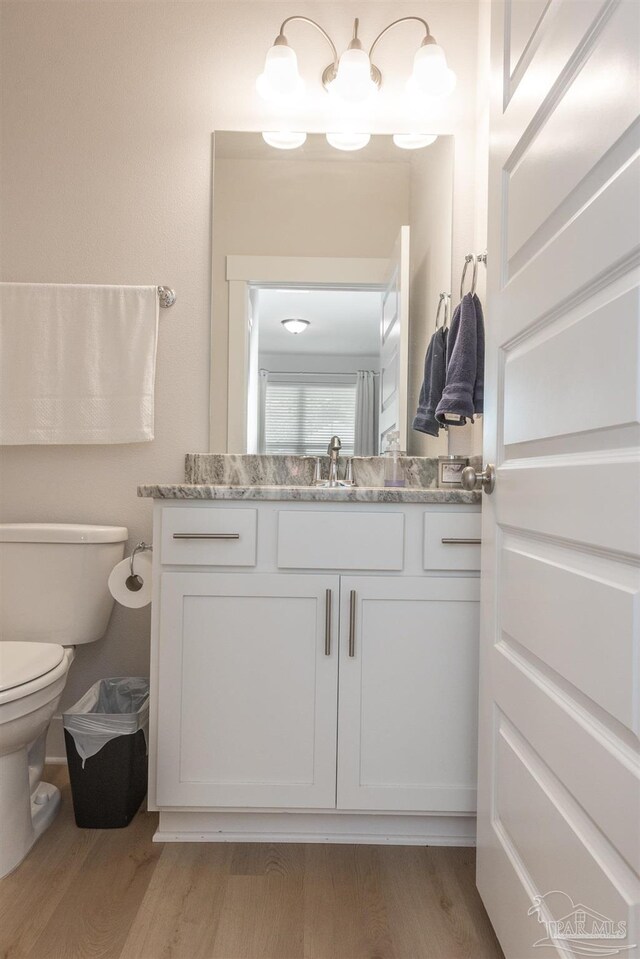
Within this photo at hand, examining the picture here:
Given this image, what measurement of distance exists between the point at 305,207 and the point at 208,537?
1.15 meters

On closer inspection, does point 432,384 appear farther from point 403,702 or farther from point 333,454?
point 403,702

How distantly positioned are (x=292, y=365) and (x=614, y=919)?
1617 mm

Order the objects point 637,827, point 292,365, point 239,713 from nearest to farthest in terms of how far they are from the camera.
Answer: point 637,827 < point 239,713 < point 292,365

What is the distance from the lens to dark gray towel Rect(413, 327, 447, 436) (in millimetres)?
1976

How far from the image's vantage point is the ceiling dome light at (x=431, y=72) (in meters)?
1.94

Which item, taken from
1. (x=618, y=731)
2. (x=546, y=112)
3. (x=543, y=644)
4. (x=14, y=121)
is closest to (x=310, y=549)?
(x=543, y=644)

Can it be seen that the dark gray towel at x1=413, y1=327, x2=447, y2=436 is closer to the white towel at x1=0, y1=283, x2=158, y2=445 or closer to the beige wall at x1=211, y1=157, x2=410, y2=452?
the beige wall at x1=211, y1=157, x2=410, y2=452

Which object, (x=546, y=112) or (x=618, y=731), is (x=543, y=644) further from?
(x=546, y=112)

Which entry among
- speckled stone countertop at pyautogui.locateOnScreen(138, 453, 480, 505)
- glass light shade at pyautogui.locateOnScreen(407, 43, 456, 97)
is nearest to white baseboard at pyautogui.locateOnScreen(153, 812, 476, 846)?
speckled stone countertop at pyautogui.locateOnScreen(138, 453, 480, 505)

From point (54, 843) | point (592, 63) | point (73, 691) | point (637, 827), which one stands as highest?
point (592, 63)

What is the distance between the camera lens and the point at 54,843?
5.19 ft

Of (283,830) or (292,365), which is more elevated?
(292,365)

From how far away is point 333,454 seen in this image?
2.02 m

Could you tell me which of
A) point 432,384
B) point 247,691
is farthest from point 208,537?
point 432,384
